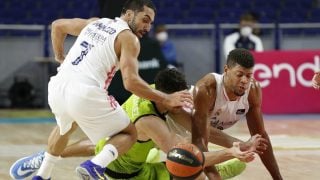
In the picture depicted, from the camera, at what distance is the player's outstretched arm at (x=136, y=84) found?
4727 millimetres

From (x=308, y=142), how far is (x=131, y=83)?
14.3 feet

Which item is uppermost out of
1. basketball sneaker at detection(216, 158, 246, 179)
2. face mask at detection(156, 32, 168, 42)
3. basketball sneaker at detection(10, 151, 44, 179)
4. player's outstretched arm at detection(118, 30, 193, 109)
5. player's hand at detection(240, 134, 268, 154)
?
player's outstretched arm at detection(118, 30, 193, 109)

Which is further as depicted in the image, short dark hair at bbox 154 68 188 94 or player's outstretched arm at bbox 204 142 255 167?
short dark hair at bbox 154 68 188 94

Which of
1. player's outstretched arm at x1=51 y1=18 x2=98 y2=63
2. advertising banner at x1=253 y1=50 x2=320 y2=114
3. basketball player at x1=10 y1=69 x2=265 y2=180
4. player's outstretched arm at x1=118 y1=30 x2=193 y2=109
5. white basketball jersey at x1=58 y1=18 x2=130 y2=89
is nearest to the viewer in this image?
player's outstretched arm at x1=118 y1=30 x2=193 y2=109

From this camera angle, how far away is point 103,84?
199 inches

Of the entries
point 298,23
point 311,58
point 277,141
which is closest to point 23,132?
point 277,141

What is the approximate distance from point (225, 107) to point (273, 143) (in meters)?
3.11

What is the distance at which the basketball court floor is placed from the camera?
6398 mm

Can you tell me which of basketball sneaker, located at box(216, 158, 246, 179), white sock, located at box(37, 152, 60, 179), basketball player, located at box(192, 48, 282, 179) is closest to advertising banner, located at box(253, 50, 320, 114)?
basketball sneaker, located at box(216, 158, 246, 179)

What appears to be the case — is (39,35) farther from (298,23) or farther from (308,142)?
(308,142)

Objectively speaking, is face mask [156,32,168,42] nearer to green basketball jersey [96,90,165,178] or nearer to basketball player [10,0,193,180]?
green basketball jersey [96,90,165,178]

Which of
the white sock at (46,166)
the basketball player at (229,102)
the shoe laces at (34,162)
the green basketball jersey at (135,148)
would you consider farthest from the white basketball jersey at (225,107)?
the shoe laces at (34,162)

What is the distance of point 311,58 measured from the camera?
12125 millimetres

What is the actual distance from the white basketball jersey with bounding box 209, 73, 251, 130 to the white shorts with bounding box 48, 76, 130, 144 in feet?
2.62
